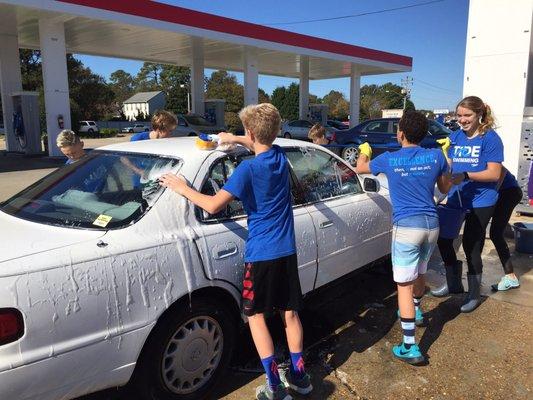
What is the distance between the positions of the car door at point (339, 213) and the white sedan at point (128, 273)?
0.09ft

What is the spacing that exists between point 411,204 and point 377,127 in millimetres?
11393

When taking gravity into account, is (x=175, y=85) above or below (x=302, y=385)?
above

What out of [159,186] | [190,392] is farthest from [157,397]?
[159,186]

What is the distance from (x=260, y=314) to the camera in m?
2.62

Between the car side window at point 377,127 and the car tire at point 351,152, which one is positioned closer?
the car side window at point 377,127

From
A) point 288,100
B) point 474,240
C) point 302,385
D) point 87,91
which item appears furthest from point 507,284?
point 288,100

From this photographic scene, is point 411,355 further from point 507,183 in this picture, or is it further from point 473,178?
point 507,183

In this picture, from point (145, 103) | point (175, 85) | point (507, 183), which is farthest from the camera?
point (175, 85)

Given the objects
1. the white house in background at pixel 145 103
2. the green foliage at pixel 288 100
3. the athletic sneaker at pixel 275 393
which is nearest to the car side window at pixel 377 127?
the athletic sneaker at pixel 275 393

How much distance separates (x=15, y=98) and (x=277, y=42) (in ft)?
37.7

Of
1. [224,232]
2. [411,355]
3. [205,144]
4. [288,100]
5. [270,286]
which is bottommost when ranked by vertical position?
[411,355]

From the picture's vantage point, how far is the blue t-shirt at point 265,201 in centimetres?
249

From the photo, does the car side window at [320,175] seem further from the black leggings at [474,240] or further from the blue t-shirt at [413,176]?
the black leggings at [474,240]

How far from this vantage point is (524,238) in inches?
217
